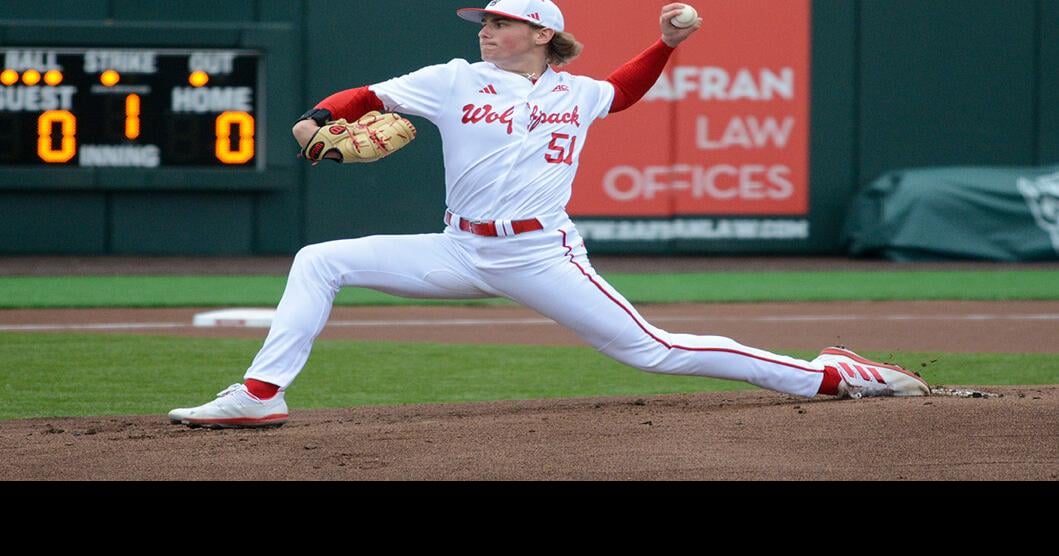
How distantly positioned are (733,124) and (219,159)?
5298mm

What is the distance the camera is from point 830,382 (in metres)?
6.26

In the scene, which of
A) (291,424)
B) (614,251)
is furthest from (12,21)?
(291,424)

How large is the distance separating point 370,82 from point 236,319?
5.47m

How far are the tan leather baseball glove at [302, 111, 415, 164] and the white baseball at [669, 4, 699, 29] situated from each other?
3.81 feet

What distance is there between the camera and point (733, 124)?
1559 cm

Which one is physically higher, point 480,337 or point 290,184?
point 290,184

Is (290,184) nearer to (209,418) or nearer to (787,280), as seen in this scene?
(787,280)

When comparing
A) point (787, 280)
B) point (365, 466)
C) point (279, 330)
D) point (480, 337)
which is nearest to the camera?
point (365, 466)

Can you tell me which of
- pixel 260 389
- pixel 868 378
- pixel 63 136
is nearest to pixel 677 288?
pixel 63 136

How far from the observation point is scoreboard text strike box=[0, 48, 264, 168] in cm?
1391

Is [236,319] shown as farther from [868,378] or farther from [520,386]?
[868,378]

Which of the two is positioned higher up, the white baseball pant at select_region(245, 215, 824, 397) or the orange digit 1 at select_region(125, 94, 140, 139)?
the orange digit 1 at select_region(125, 94, 140, 139)

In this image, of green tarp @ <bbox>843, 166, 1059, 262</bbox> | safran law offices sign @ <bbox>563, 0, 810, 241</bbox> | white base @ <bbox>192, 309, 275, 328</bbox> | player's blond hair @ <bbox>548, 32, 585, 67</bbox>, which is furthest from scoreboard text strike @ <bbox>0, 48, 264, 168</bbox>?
player's blond hair @ <bbox>548, 32, 585, 67</bbox>

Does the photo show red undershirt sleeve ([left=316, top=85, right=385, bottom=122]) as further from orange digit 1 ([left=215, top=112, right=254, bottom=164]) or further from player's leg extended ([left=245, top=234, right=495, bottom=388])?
orange digit 1 ([left=215, top=112, right=254, bottom=164])
